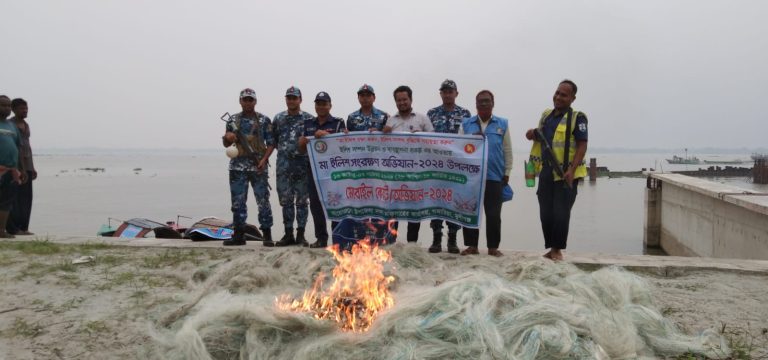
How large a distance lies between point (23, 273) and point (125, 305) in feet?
6.09

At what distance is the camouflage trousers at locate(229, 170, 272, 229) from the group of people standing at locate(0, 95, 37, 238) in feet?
10.8

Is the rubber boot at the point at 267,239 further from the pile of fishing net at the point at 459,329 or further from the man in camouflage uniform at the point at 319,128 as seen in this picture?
the pile of fishing net at the point at 459,329

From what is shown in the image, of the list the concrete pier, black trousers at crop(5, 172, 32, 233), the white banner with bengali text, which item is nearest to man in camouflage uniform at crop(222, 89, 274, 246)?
Result: the white banner with bengali text

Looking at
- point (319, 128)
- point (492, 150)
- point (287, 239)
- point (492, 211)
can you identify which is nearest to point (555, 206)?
point (492, 211)

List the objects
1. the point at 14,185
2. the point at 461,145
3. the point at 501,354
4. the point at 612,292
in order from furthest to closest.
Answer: the point at 14,185, the point at 461,145, the point at 612,292, the point at 501,354

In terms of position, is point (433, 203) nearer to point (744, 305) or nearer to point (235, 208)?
point (235, 208)

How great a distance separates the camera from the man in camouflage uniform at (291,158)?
631cm

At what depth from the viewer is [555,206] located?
543 centimetres

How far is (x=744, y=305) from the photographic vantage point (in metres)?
4.14

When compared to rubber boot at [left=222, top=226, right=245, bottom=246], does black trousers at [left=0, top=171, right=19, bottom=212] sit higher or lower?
higher

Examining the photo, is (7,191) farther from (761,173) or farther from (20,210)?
(761,173)

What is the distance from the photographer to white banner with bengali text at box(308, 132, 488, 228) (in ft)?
18.8

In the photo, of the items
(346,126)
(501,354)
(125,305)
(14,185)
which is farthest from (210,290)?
(14,185)

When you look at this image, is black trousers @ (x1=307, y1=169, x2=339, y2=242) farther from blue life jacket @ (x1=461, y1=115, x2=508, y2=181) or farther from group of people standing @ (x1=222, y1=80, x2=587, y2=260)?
blue life jacket @ (x1=461, y1=115, x2=508, y2=181)
